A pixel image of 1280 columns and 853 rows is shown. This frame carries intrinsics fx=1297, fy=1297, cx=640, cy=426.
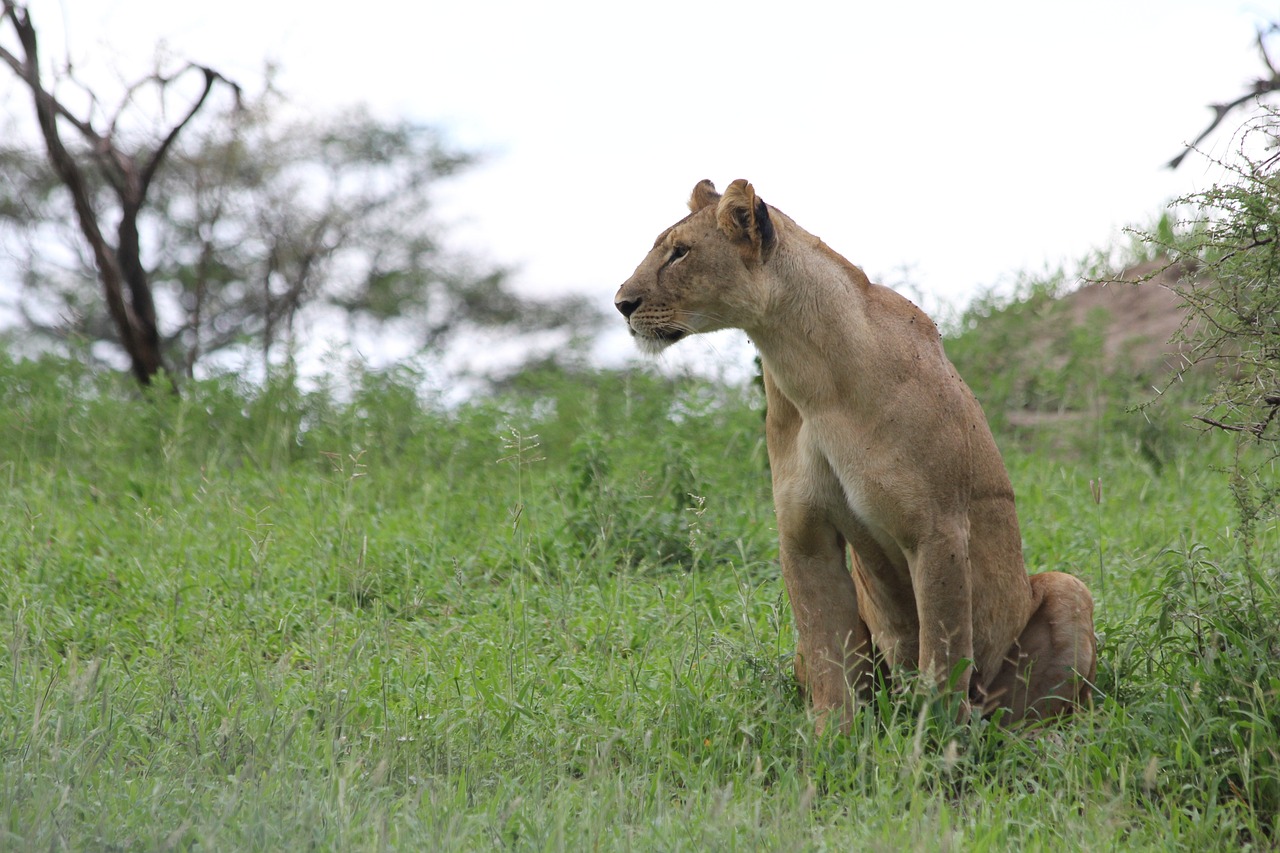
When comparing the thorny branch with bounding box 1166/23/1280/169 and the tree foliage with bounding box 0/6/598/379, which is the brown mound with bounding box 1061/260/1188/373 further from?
the tree foliage with bounding box 0/6/598/379

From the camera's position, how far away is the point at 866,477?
3.93m

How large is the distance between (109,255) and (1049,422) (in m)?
7.81

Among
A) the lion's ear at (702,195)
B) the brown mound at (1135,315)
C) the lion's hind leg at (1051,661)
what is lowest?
the lion's hind leg at (1051,661)

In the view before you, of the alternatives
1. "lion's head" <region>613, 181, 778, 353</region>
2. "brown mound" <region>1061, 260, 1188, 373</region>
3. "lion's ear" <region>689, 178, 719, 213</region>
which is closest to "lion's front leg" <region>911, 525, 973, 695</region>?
"lion's head" <region>613, 181, 778, 353</region>

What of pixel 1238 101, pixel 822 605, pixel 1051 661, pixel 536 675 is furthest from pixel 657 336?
pixel 1238 101

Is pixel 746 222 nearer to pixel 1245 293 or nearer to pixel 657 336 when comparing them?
pixel 657 336

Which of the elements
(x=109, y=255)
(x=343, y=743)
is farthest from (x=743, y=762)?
(x=109, y=255)

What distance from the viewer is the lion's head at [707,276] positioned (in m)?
4.17

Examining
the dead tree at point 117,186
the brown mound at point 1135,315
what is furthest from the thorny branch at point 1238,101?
the dead tree at point 117,186

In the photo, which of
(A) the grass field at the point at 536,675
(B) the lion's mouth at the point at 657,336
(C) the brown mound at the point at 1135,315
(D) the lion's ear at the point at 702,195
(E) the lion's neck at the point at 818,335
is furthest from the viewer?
(C) the brown mound at the point at 1135,315

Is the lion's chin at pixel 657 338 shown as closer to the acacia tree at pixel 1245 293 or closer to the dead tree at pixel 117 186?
the acacia tree at pixel 1245 293

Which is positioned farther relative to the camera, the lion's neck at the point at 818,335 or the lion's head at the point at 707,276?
the lion's head at the point at 707,276

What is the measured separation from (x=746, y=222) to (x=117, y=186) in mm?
8729

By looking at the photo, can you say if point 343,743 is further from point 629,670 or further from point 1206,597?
point 1206,597
